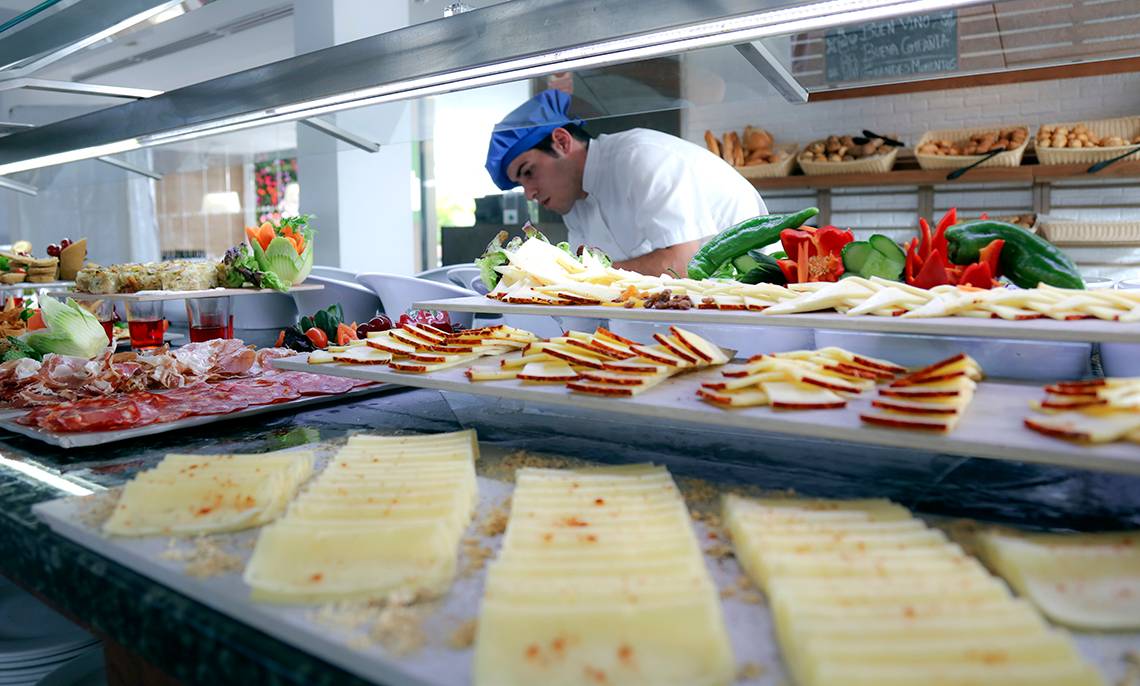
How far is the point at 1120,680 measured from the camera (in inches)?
29.3

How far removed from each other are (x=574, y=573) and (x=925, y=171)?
5636 mm

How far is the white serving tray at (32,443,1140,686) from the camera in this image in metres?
0.79

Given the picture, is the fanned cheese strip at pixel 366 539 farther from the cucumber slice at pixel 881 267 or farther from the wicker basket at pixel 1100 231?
the wicker basket at pixel 1100 231

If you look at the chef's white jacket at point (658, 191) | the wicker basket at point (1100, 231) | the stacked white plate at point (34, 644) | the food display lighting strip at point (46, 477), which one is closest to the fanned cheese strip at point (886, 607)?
the food display lighting strip at point (46, 477)

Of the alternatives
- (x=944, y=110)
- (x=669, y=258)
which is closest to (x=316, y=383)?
(x=669, y=258)

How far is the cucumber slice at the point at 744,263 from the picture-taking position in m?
1.89

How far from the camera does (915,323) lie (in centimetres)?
125

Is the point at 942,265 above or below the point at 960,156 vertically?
below

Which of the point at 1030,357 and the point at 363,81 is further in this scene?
the point at 363,81

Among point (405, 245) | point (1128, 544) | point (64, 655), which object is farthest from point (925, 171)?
point (64, 655)

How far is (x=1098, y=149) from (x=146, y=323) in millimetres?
5359

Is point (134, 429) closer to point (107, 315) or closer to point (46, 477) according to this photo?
point (46, 477)

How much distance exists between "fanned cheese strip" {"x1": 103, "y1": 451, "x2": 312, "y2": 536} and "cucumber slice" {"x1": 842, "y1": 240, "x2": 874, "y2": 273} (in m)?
1.14

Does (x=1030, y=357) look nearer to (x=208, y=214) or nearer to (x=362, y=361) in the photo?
(x=362, y=361)
